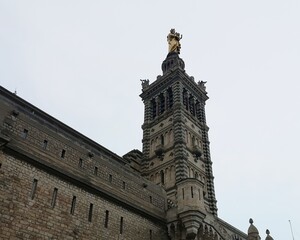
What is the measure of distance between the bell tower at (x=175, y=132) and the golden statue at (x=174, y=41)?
1.45m

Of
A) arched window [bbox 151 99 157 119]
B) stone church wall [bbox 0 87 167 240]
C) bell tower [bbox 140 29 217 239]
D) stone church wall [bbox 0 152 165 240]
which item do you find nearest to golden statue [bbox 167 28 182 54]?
bell tower [bbox 140 29 217 239]

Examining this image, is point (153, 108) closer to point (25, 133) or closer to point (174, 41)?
point (174, 41)

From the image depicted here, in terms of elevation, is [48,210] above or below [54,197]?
below

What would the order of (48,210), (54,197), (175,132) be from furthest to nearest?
(175,132)
(54,197)
(48,210)

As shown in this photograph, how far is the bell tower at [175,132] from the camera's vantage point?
133ft

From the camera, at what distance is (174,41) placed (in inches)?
2261

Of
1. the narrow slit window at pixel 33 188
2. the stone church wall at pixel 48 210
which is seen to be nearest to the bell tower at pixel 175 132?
the stone church wall at pixel 48 210

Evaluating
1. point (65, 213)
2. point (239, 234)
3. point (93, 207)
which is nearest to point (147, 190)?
point (93, 207)

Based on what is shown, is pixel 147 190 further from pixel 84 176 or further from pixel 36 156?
pixel 36 156

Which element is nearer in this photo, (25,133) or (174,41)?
(25,133)

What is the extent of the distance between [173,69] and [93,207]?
32363mm

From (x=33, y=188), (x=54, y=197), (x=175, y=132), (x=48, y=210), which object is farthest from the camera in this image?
(x=175, y=132)

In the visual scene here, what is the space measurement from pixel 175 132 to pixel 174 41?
69.6 feet

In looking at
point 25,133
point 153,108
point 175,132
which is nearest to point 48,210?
point 25,133
